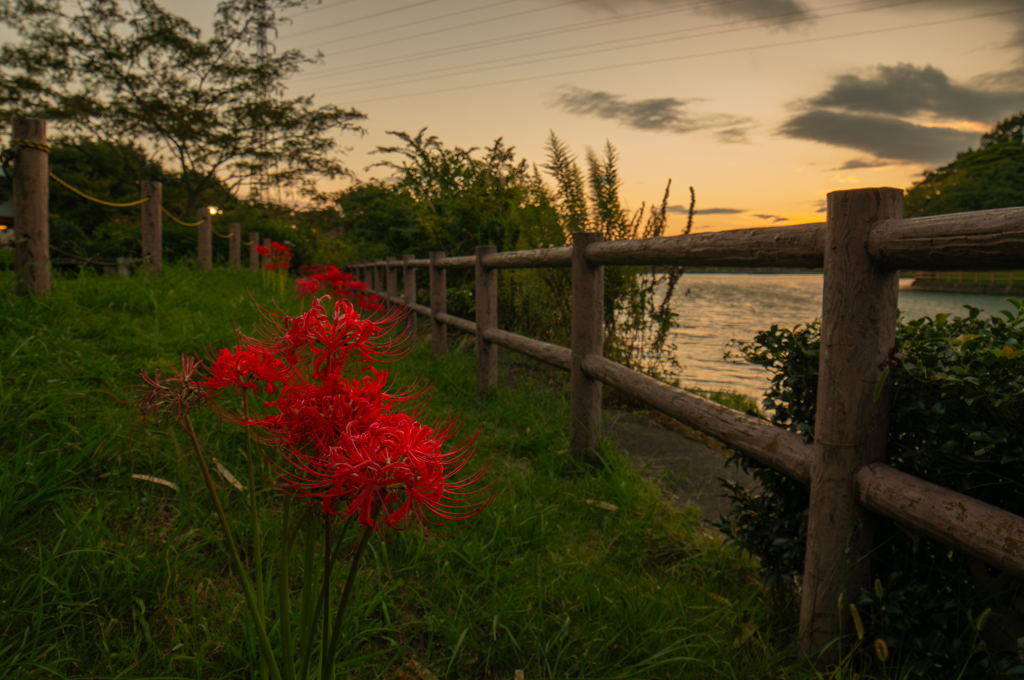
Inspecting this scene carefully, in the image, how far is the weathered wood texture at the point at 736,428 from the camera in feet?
5.59

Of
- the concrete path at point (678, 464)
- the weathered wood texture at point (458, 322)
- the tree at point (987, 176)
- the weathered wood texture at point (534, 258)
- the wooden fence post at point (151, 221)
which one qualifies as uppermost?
the tree at point (987, 176)

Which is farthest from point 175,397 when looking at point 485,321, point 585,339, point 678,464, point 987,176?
point 987,176

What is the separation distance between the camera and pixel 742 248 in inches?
75.4

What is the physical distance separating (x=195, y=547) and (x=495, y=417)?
6.99 ft

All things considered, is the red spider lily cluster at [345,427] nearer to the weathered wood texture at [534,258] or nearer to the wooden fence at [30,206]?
the weathered wood texture at [534,258]

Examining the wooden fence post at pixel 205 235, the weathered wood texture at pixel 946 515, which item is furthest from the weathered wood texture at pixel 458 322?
the wooden fence post at pixel 205 235

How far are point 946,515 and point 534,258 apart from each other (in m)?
2.73

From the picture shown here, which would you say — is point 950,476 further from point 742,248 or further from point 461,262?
point 461,262

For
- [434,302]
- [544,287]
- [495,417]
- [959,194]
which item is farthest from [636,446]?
[959,194]

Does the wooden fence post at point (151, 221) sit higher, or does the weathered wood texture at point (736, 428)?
the wooden fence post at point (151, 221)

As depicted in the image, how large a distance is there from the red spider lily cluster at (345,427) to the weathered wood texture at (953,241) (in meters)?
1.19

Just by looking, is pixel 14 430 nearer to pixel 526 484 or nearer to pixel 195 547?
pixel 195 547

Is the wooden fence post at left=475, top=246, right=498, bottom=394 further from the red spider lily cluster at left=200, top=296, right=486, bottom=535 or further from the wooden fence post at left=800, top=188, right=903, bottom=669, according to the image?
the red spider lily cluster at left=200, top=296, right=486, bottom=535

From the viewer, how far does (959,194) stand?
93.7ft
